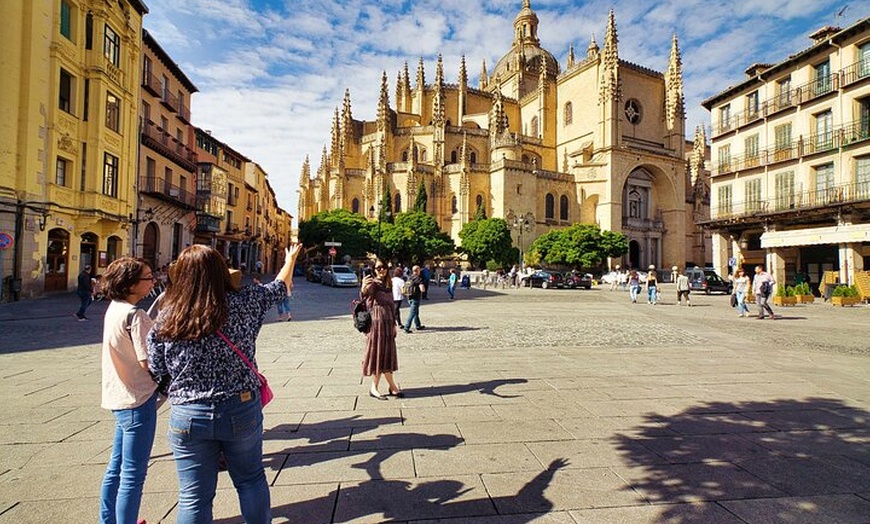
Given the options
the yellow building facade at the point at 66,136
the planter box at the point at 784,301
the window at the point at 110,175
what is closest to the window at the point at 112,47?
the yellow building facade at the point at 66,136

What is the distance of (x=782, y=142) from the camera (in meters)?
24.7

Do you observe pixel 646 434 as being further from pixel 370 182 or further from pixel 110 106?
pixel 370 182

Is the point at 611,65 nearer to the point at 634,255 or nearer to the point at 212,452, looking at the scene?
the point at 634,255

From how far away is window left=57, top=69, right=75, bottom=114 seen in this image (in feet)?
54.7

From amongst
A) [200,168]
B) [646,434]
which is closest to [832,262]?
[646,434]

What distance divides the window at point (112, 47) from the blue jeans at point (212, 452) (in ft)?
73.8

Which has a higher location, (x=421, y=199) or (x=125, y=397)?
(x=421, y=199)

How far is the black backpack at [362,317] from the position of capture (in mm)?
5016

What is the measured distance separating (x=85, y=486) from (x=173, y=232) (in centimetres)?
2633

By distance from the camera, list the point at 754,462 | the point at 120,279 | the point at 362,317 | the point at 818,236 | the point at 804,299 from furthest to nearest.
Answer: the point at 818,236 → the point at 804,299 → the point at 362,317 → the point at 754,462 → the point at 120,279

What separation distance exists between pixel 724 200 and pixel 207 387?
33.2 metres

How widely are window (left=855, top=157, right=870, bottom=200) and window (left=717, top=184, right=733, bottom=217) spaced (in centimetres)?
686

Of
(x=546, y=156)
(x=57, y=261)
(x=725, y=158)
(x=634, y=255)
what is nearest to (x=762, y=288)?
(x=725, y=158)

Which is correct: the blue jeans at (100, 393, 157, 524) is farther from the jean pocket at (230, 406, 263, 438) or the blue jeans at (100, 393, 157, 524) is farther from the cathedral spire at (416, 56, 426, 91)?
the cathedral spire at (416, 56, 426, 91)
